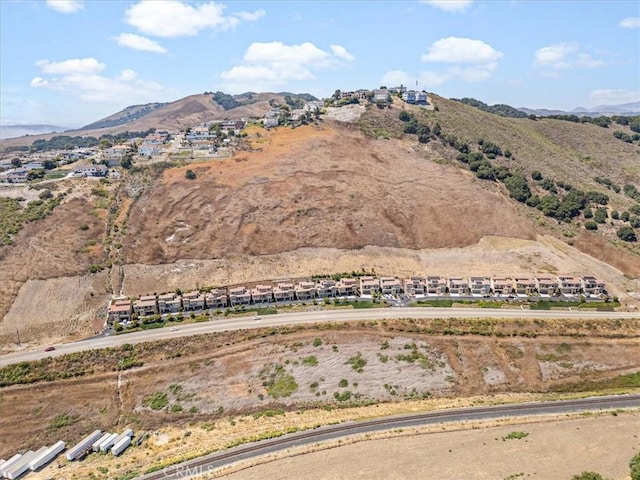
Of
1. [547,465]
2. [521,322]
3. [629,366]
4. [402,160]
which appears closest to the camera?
[547,465]

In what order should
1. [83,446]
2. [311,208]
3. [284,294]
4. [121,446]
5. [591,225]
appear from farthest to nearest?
[311,208]
[591,225]
[284,294]
[83,446]
[121,446]

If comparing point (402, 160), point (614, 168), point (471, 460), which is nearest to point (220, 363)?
point (471, 460)

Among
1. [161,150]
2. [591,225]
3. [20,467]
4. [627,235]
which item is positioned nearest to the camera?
Answer: [20,467]

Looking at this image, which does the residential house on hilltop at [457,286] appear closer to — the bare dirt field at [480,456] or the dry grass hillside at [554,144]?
the bare dirt field at [480,456]

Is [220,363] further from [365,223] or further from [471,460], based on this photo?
[365,223]

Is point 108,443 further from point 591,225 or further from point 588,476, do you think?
point 591,225

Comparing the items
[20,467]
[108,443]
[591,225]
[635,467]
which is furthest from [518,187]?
[20,467]

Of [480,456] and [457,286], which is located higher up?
[457,286]

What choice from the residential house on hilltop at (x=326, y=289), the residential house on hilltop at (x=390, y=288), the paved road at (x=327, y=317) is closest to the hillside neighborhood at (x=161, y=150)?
the residential house on hilltop at (x=326, y=289)
